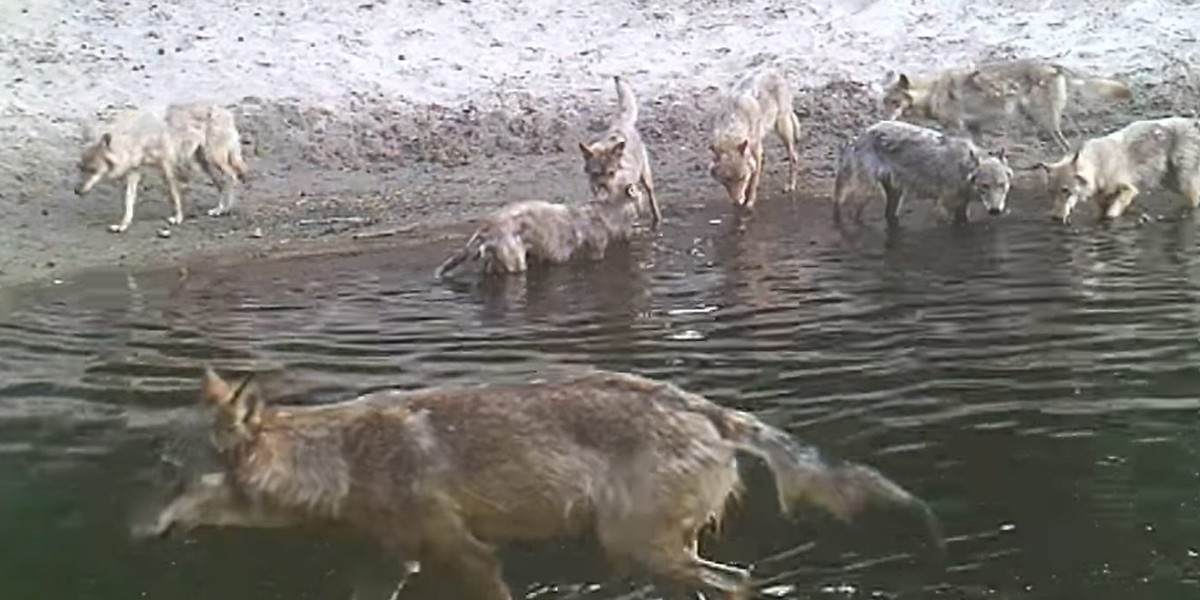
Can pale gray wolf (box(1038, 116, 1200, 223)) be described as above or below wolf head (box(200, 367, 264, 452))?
above

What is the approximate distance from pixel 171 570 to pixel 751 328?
502 cm

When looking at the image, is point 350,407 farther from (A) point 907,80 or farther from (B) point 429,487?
(A) point 907,80

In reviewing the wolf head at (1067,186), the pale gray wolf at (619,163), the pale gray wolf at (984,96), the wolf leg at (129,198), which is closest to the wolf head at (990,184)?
the wolf head at (1067,186)

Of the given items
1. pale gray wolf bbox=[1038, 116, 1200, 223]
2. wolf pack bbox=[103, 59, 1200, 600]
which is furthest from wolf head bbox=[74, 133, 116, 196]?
wolf pack bbox=[103, 59, 1200, 600]

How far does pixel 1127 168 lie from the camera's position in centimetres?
1546

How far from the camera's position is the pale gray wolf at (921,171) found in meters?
15.1

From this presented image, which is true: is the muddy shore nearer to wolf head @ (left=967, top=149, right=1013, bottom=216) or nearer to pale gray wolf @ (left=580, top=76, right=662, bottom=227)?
pale gray wolf @ (left=580, top=76, right=662, bottom=227)

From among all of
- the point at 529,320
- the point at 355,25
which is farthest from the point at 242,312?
the point at 355,25

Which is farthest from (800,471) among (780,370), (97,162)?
(97,162)

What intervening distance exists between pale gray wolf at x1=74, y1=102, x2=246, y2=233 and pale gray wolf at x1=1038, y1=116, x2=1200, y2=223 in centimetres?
804

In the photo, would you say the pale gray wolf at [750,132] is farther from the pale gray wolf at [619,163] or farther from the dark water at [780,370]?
the pale gray wolf at [619,163]

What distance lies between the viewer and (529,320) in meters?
11.8

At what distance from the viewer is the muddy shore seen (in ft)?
57.2

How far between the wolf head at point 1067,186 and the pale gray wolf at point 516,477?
9.46 meters
